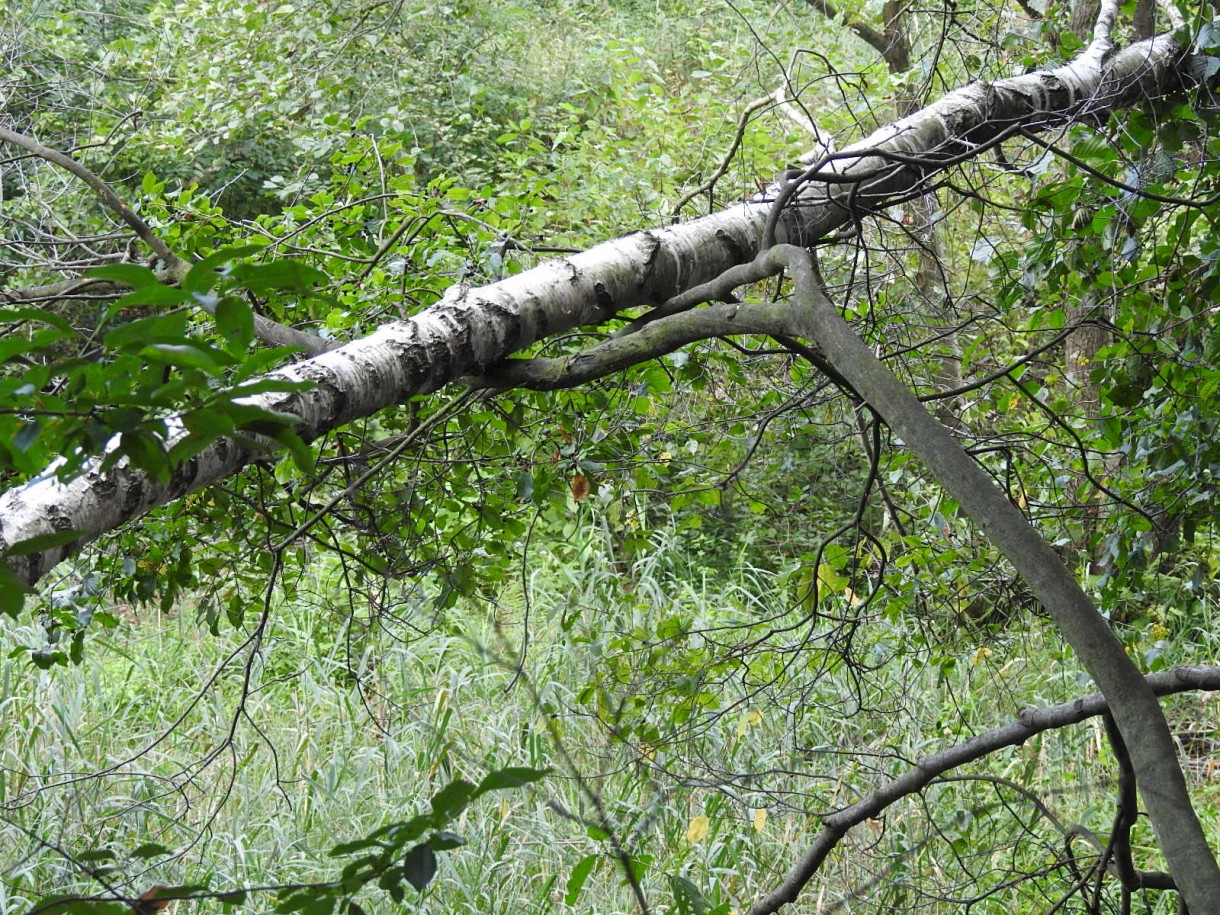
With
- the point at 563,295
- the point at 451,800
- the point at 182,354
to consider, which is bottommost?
the point at 451,800

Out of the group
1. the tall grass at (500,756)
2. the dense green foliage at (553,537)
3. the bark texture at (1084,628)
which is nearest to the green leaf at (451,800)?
the dense green foliage at (553,537)

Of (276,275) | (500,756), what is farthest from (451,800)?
(500,756)

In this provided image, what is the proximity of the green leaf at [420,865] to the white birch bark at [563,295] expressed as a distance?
0.32 meters

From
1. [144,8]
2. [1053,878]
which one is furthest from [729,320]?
[144,8]

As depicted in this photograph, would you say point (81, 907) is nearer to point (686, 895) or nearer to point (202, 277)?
point (202, 277)

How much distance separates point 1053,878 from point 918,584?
1541mm

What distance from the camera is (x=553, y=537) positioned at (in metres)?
5.95

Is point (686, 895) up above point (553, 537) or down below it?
below

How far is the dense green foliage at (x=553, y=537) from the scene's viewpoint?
1.63m

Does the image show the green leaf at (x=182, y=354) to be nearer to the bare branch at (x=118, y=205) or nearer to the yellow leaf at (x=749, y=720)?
the bare branch at (x=118, y=205)

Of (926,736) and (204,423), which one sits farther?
(926,736)

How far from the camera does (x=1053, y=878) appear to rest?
10.8 ft

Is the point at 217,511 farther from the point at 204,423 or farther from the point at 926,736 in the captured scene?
the point at 926,736

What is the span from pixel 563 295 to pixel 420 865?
1.05m
